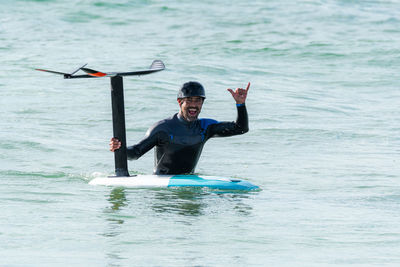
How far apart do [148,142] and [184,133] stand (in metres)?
0.47

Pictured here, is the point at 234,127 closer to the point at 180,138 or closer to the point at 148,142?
the point at 180,138

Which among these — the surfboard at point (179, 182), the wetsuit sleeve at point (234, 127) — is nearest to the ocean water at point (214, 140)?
the surfboard at point (179, 182)

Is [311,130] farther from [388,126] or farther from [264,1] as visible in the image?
[264,1]

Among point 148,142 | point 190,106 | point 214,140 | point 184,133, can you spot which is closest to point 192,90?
point 190,106

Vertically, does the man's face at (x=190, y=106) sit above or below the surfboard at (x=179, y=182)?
above

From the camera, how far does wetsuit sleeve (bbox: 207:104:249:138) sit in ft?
30.0

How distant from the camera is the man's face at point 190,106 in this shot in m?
9.19

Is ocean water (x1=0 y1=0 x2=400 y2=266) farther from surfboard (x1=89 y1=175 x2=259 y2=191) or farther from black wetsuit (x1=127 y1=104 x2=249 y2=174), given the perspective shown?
black wetsuit (x1=127 y1=104 x2=249 y2=174)

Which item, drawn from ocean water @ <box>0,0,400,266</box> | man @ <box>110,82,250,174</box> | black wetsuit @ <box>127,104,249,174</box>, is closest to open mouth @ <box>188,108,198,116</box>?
man @ <box>110,82,250,174</box>

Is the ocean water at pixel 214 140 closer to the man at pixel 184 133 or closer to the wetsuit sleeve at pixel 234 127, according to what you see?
the man at pixel 184 133

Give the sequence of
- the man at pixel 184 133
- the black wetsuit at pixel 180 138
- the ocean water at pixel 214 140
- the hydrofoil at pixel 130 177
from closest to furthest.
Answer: the ocean water at pixel 214 140, the hydrofoil at pixel 130 177, the man at pixel 184 133, the black wetsuit at pixel 180 138

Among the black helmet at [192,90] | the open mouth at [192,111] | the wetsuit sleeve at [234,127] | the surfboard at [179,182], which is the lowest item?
the surfboard at [179,182]

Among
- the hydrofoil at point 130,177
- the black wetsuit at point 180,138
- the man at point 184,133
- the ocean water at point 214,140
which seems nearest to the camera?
the ocean water at point 214,140

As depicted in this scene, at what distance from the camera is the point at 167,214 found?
7922mm
